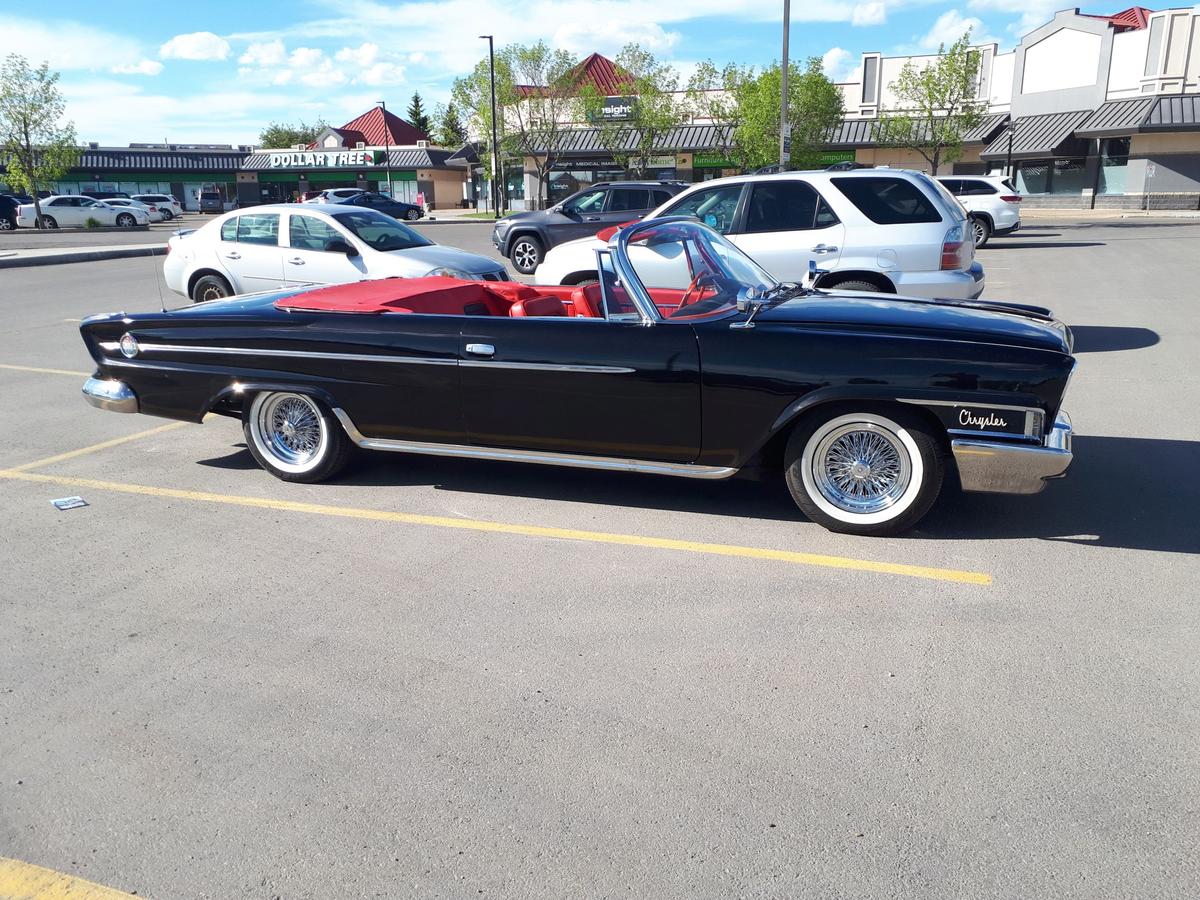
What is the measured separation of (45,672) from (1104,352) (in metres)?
9.20

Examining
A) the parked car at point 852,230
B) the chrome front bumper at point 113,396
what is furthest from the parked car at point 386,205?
the chrome front bumper at point 113,396

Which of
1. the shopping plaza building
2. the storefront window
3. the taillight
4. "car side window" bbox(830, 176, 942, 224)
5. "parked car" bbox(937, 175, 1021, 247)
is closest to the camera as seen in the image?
the taillight

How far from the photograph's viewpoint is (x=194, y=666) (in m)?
3.69

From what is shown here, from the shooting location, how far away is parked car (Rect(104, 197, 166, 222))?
43781mm

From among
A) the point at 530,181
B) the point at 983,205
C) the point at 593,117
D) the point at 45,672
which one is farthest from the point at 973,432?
the point at 530,181

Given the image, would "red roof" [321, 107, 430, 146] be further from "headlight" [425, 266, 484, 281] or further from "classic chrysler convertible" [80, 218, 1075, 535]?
"classic chrysler convertible" [80, 218, 1075, 535]

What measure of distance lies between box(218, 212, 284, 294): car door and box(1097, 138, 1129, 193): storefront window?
38.7m

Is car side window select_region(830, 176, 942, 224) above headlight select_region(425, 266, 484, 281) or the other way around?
above

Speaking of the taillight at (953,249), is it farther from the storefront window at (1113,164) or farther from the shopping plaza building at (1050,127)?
Answer: the storefront window at (1113,164)

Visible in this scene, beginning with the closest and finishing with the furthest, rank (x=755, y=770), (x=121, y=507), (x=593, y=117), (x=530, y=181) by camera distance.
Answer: (x=755, y=770) → (x=121, y=507) → (x=593, y=117) → (x=530, y=181)

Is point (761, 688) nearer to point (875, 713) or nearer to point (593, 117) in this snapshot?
point (875, 713)

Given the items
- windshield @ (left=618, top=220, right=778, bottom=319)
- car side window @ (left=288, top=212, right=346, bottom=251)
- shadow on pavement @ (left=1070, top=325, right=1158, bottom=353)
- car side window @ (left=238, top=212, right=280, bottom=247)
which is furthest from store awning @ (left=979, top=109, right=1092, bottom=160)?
windshield @ (left=618, top=220, right=778, bottom=319)

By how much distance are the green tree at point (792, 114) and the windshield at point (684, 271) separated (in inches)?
1450

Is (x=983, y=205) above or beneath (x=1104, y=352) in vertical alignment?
above
